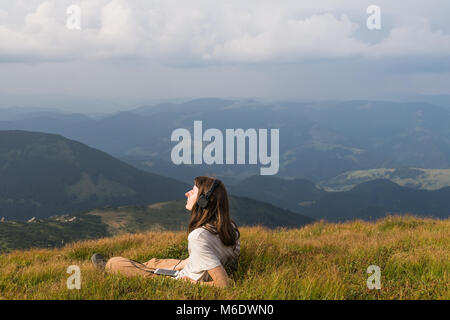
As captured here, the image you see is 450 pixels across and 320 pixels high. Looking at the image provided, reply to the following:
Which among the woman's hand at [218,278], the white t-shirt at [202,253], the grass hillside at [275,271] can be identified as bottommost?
the grass hillside at [275,271]

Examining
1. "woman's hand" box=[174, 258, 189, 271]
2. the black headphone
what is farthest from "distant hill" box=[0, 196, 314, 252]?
the black headphone

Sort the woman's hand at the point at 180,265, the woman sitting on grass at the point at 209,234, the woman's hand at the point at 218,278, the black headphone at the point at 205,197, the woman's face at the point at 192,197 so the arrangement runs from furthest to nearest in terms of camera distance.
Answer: the woman's hand at the point at 180,265
the woman's face at the point at 192,197
the black headphone at the point at 205,197
the woman sitting on grass at the point at 209,234
the woman's hand at the point at 218,278

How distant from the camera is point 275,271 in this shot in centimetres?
596

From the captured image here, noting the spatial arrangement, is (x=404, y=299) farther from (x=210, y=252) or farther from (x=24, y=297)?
(x=24, y=297)

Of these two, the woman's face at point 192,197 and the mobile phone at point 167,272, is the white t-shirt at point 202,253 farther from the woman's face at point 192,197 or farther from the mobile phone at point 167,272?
the woman's face at point 192,197

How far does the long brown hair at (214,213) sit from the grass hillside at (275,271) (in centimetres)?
81

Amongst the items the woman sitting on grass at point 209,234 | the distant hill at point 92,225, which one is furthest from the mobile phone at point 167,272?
the distant hill at point 92,225

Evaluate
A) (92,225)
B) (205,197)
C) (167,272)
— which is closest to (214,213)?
(205,197)

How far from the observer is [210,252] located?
5680 mm

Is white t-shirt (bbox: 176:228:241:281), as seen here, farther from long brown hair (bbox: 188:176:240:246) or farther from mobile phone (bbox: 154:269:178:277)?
mobile phone (bbox: 154:269:178:277)

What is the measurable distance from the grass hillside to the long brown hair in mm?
811

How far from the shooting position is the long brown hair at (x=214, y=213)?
586cm

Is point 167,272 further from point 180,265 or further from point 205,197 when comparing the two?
point 205,197
